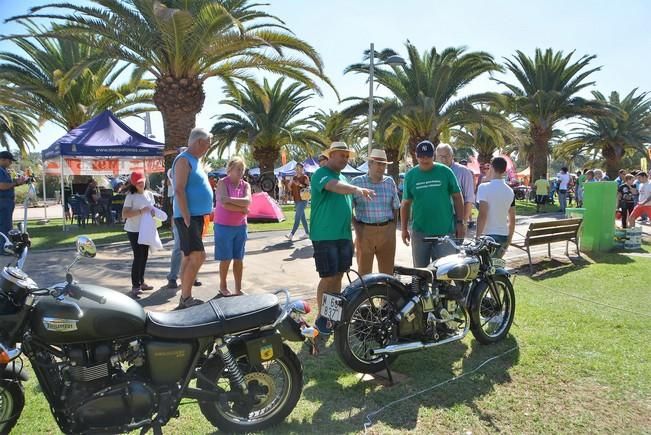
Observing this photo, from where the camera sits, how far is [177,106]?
12844 millimetres

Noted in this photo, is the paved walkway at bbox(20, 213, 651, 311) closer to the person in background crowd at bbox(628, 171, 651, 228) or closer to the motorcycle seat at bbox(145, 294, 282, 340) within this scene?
the person in background crowd at bbox(628, 171, 651, 228)

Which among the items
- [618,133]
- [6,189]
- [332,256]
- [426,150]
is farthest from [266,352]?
[618,133]

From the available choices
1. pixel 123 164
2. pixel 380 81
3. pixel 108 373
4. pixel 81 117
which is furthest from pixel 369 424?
pixel 81 117

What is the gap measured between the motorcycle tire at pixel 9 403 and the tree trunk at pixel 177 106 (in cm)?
1059

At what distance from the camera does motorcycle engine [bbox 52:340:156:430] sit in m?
2.55

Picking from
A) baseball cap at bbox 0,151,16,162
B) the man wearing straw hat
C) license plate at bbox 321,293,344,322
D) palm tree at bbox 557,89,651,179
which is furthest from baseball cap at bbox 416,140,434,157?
palm tree at bbox 557,89,651,179

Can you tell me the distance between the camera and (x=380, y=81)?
19125 mm

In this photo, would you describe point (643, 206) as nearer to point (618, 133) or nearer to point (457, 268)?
point (457, 268)

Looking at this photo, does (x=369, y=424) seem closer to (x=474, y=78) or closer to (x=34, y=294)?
(x=34, y=294)

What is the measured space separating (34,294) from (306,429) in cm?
183

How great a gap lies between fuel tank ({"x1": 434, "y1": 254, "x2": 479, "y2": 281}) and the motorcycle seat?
5.41 ft

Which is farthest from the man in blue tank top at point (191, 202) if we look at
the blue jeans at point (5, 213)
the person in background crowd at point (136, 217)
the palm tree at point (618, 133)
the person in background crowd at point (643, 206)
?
the palm tree at point (618, 133)

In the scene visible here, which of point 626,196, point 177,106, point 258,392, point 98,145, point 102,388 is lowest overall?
point 258,392

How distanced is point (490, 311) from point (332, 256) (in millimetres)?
1659
